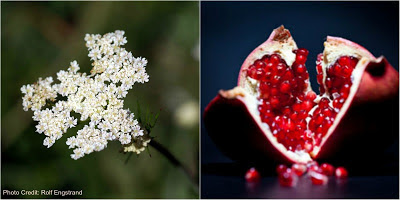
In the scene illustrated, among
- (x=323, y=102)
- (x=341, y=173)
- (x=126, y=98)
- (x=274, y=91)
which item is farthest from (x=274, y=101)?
(x=126, y=98)

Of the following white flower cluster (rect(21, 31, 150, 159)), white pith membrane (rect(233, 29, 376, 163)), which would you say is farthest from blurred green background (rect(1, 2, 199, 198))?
white pith membrane (rect(233, 29, 376, 163))

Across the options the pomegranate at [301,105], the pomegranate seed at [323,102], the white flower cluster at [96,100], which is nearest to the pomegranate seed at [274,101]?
the pomegranate at [301,105]

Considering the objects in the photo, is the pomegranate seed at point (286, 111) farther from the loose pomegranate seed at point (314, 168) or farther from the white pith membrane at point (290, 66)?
the loose pomegranate seed at point (314, 168)

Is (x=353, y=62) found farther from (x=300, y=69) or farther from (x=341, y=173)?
(x=341, y=173)

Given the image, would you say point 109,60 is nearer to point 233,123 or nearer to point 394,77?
point 233,123

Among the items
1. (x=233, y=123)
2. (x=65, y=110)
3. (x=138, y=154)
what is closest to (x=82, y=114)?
(x=65, y=110)

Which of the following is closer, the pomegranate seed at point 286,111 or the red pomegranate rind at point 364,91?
the red pomegranate rind at point 364,91
